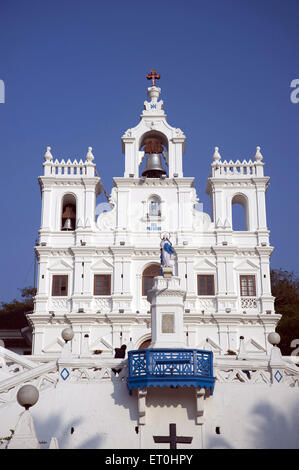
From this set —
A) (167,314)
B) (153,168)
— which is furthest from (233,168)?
(167,314)

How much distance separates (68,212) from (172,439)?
19166mm

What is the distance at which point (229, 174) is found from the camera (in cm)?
A: 3747

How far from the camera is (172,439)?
21.3 metres

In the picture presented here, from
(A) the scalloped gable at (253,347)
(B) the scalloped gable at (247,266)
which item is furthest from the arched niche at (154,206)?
(A) the scalloped gable at (253,347)

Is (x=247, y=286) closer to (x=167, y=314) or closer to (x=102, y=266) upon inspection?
(x=102, y=266)

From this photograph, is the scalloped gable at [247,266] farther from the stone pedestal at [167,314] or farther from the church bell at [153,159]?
the stone pedestal at [167,314]

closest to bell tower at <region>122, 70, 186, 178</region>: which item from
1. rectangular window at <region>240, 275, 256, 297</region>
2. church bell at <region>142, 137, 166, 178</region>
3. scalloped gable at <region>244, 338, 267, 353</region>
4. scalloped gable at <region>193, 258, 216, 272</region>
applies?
church bell at <region>142, 137, 166, 178</region>

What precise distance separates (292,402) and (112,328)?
44.4ft

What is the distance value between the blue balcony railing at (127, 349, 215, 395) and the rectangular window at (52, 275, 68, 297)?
1303 cm

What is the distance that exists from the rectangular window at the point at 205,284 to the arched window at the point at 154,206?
4430 millimetres

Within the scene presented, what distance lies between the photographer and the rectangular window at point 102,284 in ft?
115

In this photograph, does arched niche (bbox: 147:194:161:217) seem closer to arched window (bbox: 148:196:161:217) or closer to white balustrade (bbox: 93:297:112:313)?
arched window (bbox: 148:196:161:217)
